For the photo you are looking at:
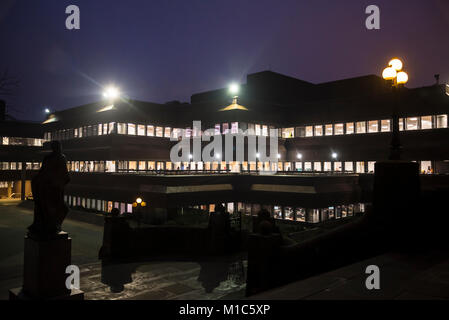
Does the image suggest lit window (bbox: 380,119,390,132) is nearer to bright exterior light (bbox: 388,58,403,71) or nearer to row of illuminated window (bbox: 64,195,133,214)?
row of illuminated window (bbox: 64,195,133,214)

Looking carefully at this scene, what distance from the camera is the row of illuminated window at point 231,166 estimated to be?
4484cm

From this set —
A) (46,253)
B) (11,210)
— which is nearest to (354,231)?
(46,253)

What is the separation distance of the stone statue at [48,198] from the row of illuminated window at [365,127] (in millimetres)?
42660

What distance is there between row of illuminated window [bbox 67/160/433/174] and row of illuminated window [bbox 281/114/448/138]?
4228 millimetres

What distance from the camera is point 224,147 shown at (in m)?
46.1

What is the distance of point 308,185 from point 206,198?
10.5 meters

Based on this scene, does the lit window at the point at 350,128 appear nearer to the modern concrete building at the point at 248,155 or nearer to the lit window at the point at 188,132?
the modern concrete building at the point at 248,155

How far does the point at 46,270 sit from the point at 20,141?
67.1 metres

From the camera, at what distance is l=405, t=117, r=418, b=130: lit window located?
41.3 metres

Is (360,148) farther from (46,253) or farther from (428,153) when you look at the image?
(46,253)

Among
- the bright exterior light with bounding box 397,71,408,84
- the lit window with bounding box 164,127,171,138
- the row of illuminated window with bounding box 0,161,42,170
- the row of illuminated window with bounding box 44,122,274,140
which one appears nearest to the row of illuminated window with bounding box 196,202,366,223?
the row of illuminated window with bounding box 44,122,274,140

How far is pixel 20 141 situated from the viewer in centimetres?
6481

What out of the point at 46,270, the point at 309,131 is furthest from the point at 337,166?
the point at 46,270
